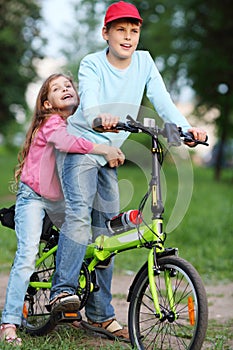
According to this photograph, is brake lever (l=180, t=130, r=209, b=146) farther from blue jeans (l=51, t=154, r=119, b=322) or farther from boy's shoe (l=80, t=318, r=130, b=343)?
boy's shoe (l=80, t=318, r=130, b=343)

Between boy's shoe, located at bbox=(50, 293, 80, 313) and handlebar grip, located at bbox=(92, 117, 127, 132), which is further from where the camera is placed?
boy's shoe, located at bbox=(50, 293, 80, 313)

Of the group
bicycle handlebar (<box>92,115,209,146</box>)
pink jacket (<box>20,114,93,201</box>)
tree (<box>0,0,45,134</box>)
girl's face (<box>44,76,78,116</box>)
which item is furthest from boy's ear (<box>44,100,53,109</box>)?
tree (<box>0,0,45,134</box>)

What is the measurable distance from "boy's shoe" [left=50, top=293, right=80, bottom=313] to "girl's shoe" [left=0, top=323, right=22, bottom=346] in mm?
265

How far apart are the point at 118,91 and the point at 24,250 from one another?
3.47 ft

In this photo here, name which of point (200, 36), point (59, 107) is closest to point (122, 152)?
point (59, 107)

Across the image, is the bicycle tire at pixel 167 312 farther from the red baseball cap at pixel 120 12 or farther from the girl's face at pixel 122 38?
the red baseball cap at pixel 120 12

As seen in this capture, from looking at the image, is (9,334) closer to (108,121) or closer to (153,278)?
(153,278)

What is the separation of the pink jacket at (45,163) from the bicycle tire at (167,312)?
78 cm

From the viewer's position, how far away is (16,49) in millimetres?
21375

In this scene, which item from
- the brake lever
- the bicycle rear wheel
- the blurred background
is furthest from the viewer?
the blurred background

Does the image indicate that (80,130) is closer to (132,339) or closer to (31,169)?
(31,169)

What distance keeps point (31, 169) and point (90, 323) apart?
3.40 ft

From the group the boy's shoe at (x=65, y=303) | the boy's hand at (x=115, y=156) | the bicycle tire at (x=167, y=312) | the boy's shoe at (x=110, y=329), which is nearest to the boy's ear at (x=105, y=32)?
the boy's hand at (x=115, y=156)

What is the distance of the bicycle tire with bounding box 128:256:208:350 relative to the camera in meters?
3.18
